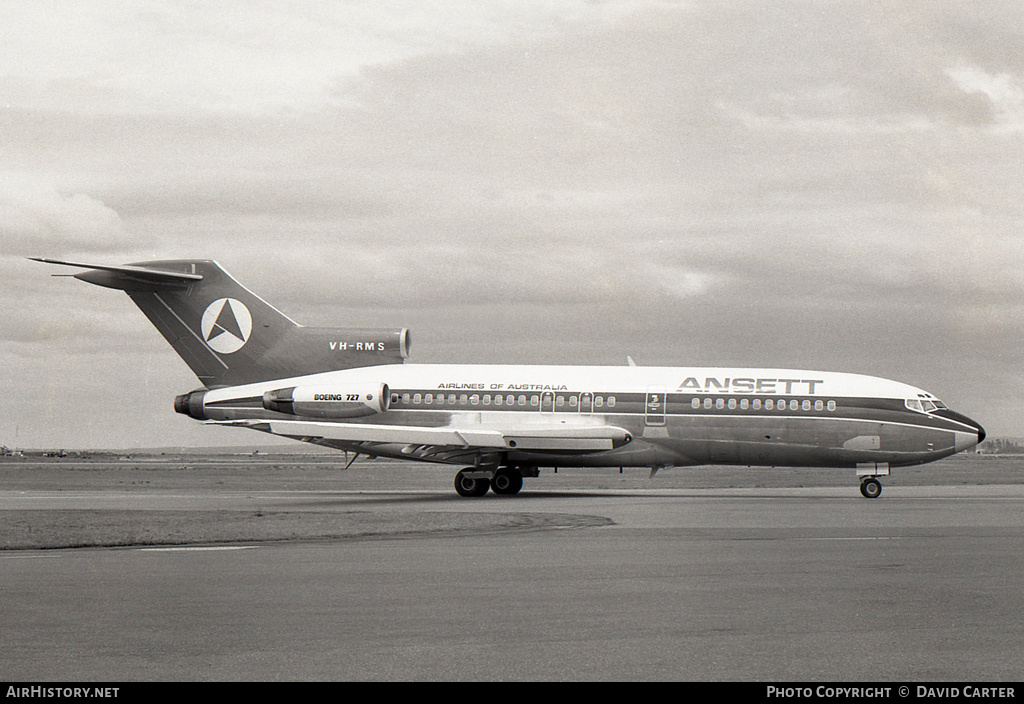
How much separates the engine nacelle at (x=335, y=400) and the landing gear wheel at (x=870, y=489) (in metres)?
14.8

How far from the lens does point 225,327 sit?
37156 millimetres

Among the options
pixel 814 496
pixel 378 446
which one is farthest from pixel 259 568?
pixel 814 496

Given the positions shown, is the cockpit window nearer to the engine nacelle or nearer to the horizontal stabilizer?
the engine nacelle

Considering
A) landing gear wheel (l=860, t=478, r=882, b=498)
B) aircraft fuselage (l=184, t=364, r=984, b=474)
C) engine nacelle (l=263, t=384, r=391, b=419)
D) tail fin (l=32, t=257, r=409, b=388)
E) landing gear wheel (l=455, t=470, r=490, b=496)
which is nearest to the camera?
landing gear wheel (l=860, t=478, r=882, b=498)

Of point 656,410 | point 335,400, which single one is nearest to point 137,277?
point 335,400

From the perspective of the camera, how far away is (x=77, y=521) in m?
21.5

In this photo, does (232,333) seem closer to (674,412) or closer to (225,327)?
(225,327)

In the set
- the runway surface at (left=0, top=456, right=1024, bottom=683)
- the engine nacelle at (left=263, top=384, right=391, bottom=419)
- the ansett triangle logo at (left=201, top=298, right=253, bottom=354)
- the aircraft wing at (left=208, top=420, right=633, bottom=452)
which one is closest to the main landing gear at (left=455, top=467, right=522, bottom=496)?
the aircraft wing at (left=208, top=420, right=633, bottom=452)

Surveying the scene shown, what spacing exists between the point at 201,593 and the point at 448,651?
4131 millimetres

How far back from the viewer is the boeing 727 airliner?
1347 inches

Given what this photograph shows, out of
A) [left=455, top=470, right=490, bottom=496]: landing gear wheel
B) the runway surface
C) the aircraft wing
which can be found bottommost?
the runway surface

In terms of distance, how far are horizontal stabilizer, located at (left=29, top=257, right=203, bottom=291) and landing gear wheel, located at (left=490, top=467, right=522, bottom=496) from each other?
1197 centimetres

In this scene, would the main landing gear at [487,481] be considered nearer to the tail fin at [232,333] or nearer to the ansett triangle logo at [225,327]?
the tail fin at [232,333]

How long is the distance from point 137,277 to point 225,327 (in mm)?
3253
